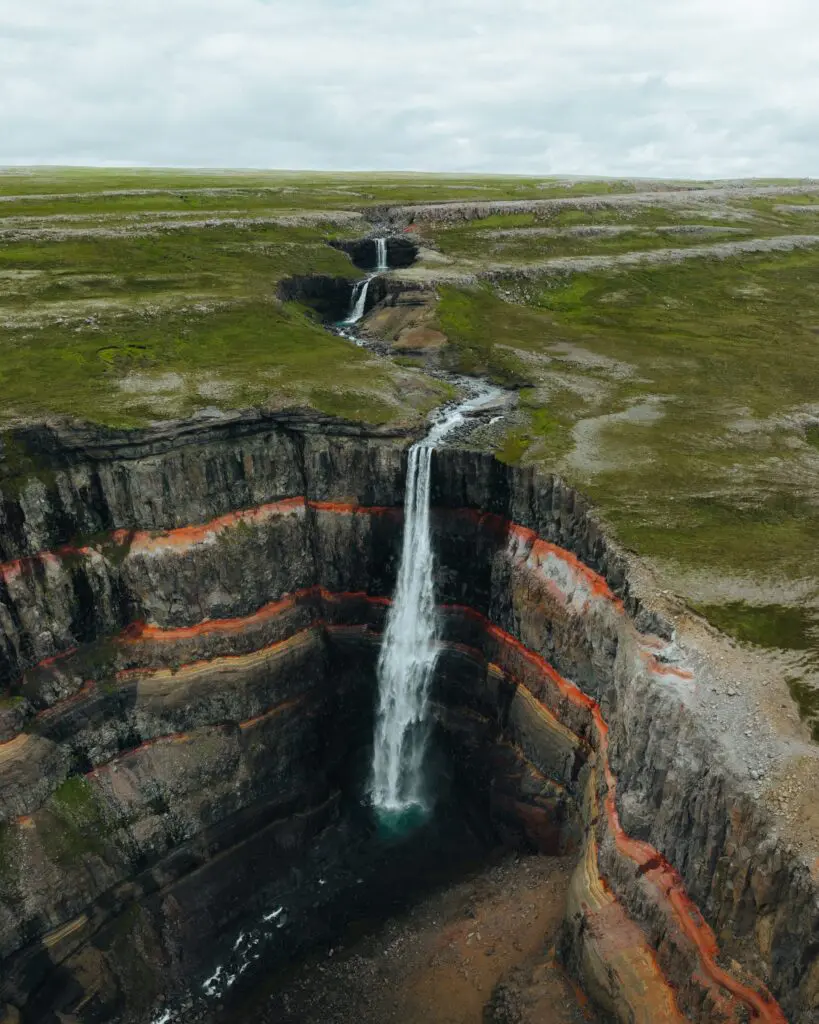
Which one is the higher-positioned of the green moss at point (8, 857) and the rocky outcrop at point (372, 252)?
the rocky outcrop at point (372, 252)

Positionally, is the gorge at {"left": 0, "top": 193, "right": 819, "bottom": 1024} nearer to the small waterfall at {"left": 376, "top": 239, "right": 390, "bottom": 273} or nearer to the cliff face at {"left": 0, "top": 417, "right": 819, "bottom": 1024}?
the cliff face at {"left": 0, "top": 417, "right": 819, "bottom": 1024}

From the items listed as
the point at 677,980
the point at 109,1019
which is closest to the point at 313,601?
the point at 109,1019

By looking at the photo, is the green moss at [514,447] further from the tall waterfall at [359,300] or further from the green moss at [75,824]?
the tall waterfall at [359,300]

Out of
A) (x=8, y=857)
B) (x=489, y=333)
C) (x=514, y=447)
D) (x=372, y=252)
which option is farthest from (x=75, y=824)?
(x=372, y=252)

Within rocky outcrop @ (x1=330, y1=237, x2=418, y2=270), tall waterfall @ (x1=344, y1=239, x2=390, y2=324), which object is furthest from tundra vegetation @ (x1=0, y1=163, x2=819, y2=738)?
rocky outcrop @ (x1=330, y1=237, x2=418, y2=270)

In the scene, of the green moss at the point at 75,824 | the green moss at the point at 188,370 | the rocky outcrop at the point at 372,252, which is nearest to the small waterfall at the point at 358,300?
the rocky outcrop at the point at 372,252

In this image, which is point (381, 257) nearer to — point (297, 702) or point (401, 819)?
point (297, 702)
